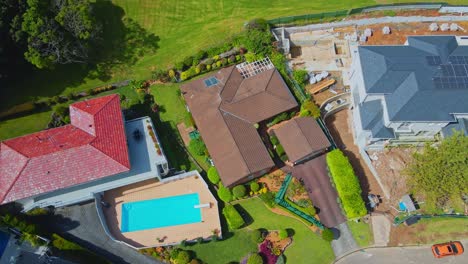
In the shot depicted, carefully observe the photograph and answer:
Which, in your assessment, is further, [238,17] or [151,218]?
[238,17]

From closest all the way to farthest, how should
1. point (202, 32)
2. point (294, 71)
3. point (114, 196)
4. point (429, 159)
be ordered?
point (429, 159)
point (114, 196)
point (294, 71)
point (202, 32)

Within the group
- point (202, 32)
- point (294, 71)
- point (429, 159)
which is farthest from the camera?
point (202, 32)

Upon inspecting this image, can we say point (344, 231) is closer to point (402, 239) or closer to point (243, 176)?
point (402, 239)

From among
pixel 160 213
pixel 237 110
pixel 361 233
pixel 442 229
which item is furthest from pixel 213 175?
pixel 442 229

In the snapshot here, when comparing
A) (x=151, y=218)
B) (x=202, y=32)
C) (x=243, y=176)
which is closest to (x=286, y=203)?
(x=243, y=176)

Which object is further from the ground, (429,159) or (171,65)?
(171,65)

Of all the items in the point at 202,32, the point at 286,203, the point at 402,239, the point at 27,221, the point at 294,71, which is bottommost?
the point at 402,239

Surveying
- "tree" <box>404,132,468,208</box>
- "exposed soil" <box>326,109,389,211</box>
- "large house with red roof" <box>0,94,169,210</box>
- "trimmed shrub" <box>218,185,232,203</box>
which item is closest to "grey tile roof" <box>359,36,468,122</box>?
"tree" <box>404,132,468,208</box>
